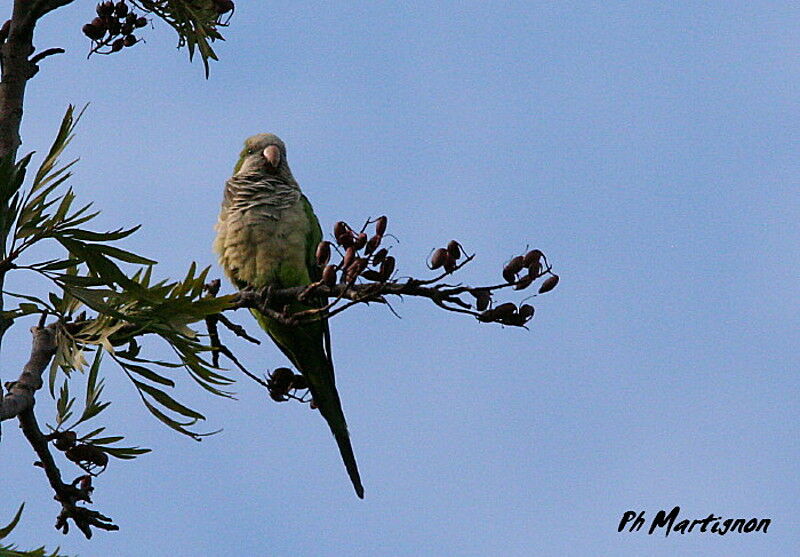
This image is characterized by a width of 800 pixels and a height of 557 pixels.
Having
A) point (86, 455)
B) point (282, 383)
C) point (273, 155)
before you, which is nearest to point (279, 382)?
Result: point (282, 383)

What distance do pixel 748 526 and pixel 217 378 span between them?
2.54 m

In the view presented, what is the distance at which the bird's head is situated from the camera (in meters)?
5.04

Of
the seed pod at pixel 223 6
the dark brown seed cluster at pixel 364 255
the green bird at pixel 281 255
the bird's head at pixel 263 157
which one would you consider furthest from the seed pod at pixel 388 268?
the bird's head at pixel 263 157

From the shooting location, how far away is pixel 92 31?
3.35 m

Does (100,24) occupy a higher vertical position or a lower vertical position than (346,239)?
higher

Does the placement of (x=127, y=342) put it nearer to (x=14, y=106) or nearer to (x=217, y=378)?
(x=217, y=378)

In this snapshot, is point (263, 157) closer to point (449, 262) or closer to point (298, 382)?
point (298, 382)

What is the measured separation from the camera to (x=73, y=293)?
9.34 feet

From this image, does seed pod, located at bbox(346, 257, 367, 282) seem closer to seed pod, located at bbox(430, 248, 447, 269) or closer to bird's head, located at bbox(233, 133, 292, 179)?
seed pod, located at bbox(430, 248, 447, 269)

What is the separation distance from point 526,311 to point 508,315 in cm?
5

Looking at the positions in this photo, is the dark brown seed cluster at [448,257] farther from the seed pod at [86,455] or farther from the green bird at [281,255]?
the green bird at [281,255]

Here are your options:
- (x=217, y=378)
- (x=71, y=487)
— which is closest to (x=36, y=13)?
(x=217, y=378)

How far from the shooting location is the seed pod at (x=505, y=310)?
2.40 meters

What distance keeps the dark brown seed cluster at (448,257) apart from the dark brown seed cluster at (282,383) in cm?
91
